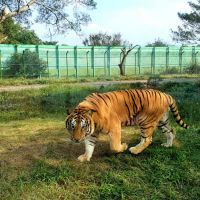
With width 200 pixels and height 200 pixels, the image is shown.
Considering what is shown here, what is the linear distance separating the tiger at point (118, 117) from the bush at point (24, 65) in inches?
944

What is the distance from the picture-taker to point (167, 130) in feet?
23.7

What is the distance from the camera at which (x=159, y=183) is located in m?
6.18

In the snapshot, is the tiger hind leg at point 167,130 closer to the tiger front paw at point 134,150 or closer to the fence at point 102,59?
the tiger front paw at point 134,150

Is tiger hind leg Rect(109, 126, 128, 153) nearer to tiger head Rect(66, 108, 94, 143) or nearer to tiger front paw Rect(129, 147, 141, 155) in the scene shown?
tiger front paw Rect(129, 147, 141, 155)

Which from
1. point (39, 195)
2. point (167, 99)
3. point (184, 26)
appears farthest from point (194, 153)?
point (184, 26)

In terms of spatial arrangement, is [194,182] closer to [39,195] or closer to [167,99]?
[167,99]

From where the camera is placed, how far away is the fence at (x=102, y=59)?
3359cm

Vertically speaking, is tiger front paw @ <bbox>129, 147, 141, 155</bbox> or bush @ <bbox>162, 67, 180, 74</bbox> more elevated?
tiger front paw @ <bbox>129, 147, 141, 155</bbox>

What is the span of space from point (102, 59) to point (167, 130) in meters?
30.2

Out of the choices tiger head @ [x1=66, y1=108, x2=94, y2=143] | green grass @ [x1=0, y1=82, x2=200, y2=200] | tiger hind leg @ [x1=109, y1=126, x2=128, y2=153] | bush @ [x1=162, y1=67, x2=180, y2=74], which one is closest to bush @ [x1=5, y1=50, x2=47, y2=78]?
bush @ [x1=162, y1=67, x2=180, y2=74]

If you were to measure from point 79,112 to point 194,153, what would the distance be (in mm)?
1857

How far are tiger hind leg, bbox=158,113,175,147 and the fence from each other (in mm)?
23871

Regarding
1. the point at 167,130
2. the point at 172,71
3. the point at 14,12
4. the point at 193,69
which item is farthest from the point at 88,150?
the point at 172,71

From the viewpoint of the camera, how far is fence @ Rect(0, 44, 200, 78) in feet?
110
